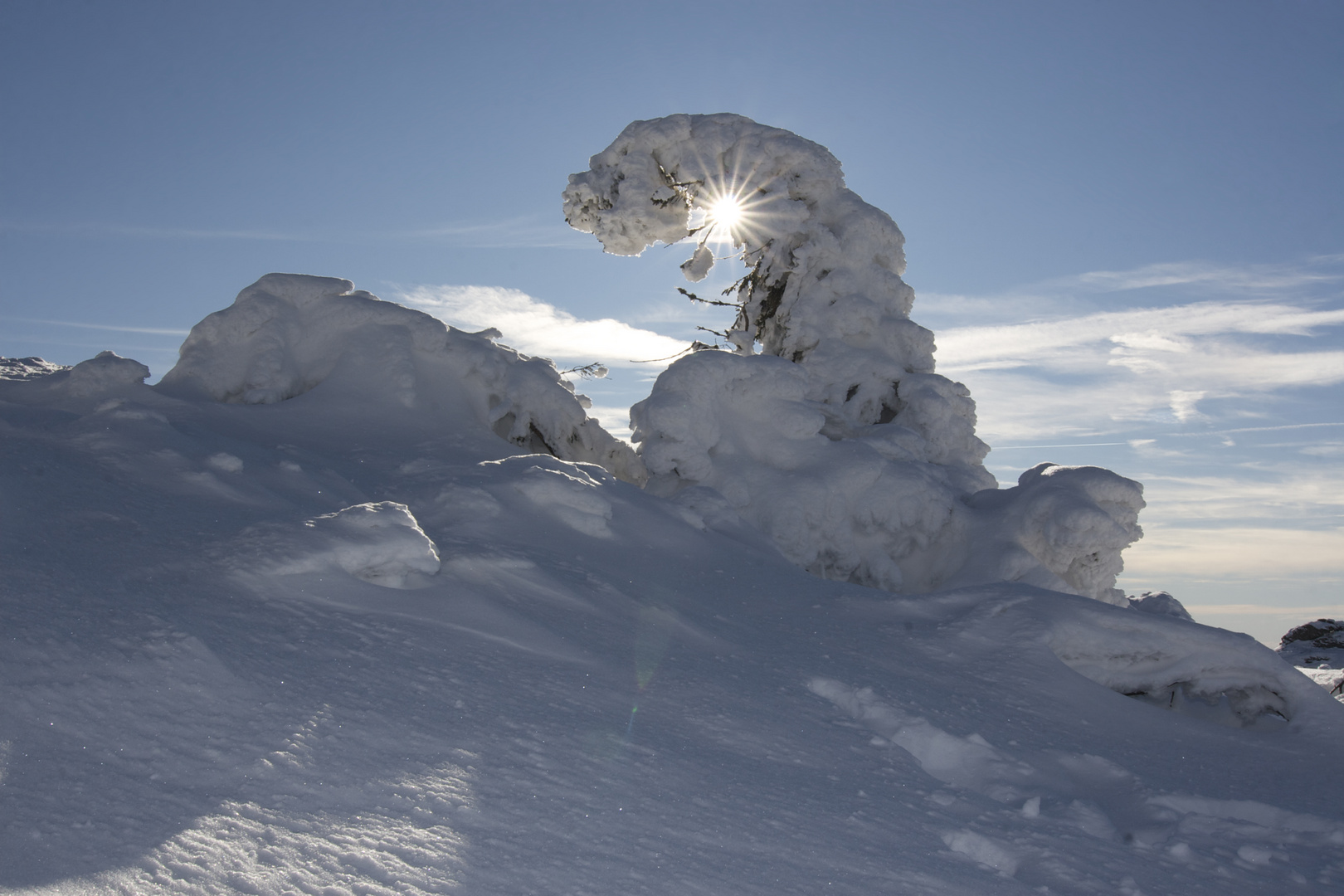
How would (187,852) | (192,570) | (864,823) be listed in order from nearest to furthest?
(187,852) → (864,823) → (192,570)

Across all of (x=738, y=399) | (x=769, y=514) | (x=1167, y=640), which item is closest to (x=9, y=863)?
(x=1167, y=640)

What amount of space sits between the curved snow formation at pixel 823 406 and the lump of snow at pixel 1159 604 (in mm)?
332

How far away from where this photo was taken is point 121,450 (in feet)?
19.3

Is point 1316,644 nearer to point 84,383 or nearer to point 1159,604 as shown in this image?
point 1159,604

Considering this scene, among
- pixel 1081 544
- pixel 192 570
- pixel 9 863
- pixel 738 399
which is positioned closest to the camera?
pixel 9 863

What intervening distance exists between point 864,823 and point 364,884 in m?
1.78

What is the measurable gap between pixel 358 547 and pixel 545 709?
1609mm

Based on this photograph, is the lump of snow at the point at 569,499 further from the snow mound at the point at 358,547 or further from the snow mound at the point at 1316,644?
the snow mound at the point at 1316,644

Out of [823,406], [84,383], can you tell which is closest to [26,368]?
[84,383]

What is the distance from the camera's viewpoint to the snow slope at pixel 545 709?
8.03 ft

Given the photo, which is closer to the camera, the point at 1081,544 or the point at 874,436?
the point at 1081,544

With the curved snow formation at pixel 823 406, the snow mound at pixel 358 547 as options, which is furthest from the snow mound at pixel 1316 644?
the snow mound at pixel 358 547

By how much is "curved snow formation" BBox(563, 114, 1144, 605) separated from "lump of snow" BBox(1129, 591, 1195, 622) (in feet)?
1.09

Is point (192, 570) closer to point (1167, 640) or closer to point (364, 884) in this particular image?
point (364, 884)
